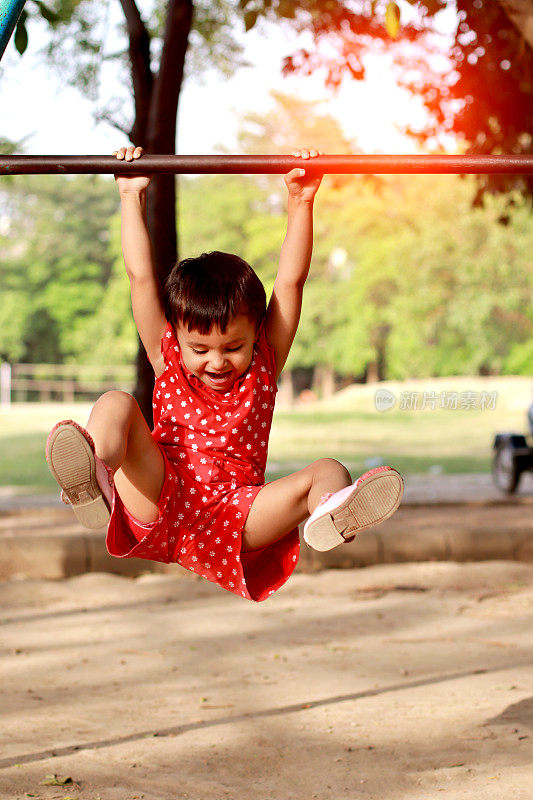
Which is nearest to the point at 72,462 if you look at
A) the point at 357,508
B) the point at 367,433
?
the point at 357,508

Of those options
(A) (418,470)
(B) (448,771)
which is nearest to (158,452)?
(B) (448,771)

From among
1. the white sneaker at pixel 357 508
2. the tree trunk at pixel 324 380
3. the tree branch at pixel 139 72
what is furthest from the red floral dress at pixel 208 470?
the tree trunk at pixel 324 380

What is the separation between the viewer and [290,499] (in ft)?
9.11

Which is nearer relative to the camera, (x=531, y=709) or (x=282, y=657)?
(x=531, y=709)

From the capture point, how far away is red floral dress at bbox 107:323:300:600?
9.32 feet

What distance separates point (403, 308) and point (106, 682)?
98.9ft

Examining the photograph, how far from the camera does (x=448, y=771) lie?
3.20m

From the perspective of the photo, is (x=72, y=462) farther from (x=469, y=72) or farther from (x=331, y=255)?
(x=331, y=255)

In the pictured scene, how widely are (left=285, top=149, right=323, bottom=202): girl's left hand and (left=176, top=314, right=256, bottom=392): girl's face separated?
1.37 ft

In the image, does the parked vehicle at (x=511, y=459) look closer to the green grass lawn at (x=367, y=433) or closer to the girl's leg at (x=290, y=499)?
the green grass lawn at (x=367, y=433)

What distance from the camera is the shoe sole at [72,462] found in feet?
7.77

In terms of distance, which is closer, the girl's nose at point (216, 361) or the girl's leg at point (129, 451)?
the girl's leg at point (129, 451)

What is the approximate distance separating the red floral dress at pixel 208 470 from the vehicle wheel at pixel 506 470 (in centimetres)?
767

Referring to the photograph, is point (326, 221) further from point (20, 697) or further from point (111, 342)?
point (20, 697)
